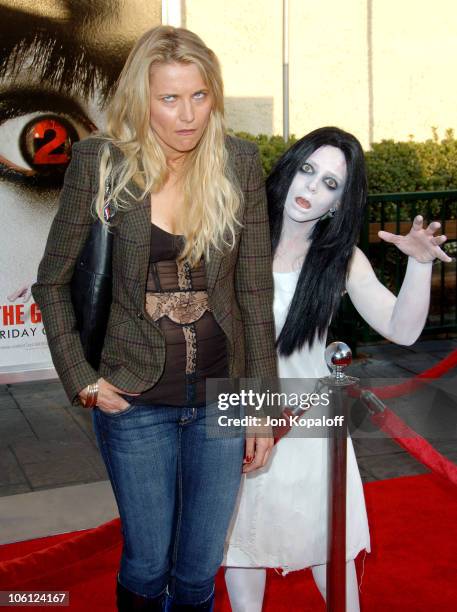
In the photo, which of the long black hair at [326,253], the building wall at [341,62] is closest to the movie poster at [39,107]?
the long black hair at [326,253]

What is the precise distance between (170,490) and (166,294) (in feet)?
1.73

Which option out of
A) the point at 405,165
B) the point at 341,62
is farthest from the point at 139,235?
the point at 341,62

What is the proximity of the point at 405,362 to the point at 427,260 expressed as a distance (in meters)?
4.04

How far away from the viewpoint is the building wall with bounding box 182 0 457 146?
32.7ft

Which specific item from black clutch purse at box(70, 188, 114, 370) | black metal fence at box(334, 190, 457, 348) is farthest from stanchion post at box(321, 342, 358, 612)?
black metal fence at box(334, 190, 457, 348)

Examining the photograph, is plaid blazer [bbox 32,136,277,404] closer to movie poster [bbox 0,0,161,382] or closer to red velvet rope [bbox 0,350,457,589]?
red velvet rope [bbox 0,350,457,589]

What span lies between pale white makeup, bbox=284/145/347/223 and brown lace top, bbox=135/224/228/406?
53cm

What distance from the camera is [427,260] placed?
2.75 m

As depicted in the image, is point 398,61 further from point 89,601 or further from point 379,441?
point 89,601

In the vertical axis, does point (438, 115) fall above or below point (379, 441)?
above

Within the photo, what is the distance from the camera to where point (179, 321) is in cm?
239

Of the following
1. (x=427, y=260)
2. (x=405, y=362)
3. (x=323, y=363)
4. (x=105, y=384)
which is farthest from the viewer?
(x=405, y=362)

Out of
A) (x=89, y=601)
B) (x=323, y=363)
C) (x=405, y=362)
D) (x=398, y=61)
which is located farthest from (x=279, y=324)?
(x=398, y=61)

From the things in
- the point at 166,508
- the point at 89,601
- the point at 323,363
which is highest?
the point at 323,363
